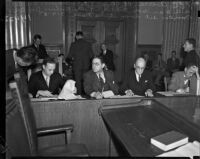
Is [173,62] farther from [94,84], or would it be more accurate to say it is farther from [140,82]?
[94,84]

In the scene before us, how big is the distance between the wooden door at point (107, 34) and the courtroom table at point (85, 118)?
477 centimetres

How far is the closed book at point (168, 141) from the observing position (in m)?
1.41

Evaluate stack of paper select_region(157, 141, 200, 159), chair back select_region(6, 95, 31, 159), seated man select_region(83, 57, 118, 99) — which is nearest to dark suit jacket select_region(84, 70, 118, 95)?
seated man select_region(83, 57, 118, 99)

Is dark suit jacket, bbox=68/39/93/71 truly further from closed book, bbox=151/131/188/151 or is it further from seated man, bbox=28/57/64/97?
closed book, bbox=151/131/188/151

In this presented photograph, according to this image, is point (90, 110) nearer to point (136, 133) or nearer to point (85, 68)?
point (136, 133)

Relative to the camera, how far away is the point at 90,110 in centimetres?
243

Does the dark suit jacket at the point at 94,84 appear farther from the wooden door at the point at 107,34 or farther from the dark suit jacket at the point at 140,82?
→ the wooden door at the point at 107,34

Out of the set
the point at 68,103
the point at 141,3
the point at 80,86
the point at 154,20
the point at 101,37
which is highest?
the point at 141,3

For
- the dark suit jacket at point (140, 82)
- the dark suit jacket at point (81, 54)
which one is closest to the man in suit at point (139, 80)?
the dark suit jacket at point (140, 82)

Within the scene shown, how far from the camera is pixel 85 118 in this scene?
7.98 ft

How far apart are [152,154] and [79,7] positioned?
6102 millimetres
